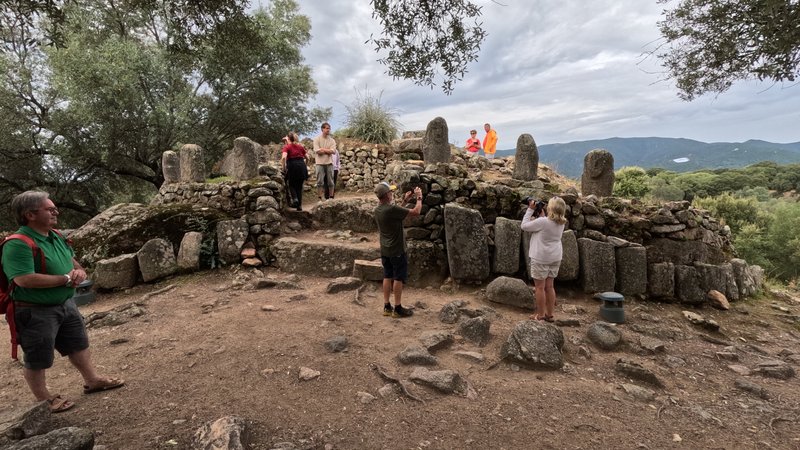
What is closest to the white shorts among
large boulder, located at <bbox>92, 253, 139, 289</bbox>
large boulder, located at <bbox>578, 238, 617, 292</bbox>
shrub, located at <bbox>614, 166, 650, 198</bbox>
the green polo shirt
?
large boulder, located at <bbox>578, 238, 617, 292</bbox>

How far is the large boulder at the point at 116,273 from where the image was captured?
7.35 metres

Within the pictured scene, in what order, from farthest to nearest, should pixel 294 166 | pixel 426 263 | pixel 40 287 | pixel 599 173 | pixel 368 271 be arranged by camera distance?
pixel 294 166
pixel 599 173
pixel 426 263
pixel 368 271
pixel 40 287

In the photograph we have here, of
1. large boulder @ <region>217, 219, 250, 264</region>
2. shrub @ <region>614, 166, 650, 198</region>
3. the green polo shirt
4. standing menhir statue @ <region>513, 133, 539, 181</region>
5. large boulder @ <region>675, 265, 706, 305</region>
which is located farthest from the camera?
shrub @ <region>614, 166, 650, 198</region>

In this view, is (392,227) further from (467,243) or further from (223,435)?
(223,435)

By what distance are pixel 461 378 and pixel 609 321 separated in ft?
11.2

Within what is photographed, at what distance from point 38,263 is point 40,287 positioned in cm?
20

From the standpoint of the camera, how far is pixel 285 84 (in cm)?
1750

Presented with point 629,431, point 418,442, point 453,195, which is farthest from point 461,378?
point 453,195

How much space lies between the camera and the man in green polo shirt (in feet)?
10.2

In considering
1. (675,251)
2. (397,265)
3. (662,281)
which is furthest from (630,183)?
(397,265)

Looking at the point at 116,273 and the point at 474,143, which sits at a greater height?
the point at 474,143

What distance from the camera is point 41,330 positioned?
326cm

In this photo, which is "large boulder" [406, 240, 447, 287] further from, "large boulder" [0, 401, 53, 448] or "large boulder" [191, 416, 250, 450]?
"large boulder" [0, 401, 53, 448]

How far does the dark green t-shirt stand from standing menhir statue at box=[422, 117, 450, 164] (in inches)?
201
